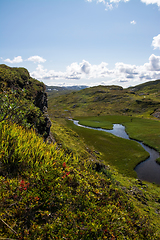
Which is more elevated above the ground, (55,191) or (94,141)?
(55,191)

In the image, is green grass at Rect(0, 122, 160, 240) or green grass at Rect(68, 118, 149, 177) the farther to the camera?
green grass at Rect(68, 118, 149, 177)

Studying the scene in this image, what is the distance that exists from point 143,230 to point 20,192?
734 centimetres

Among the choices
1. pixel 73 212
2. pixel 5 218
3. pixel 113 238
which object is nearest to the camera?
pixel 5 218

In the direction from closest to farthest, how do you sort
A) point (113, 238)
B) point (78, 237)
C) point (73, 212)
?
point (78, 237)
point (113, 238)
point (73, 212)

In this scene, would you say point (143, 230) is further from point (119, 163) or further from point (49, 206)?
point (119, 163)

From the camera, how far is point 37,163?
6.96m

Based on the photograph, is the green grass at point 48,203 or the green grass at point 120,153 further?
the green grass at point 120,153

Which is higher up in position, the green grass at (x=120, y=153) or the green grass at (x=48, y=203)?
the green grass at (x=48, y=203)

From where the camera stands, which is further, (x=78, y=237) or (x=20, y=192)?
(x=20, y=192)

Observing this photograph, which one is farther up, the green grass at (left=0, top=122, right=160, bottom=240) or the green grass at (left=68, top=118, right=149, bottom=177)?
the green grass at (left=0, top=122, right=160, bottom=240)

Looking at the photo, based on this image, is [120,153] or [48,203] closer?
[48,203]

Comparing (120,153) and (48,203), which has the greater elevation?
(48,203)

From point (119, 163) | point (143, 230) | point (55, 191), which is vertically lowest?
point (119, 163)

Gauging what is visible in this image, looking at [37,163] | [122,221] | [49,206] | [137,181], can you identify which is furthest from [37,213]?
[137,181]
